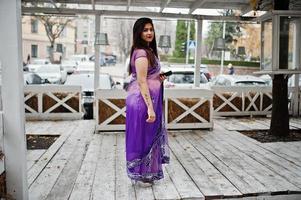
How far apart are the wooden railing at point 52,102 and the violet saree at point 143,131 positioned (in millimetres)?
5162

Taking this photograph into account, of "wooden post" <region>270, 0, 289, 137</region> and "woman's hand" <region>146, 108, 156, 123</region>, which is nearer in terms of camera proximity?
"woman's hand" <region>146, 108, 156, 123</region>

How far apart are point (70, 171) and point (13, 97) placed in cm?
175

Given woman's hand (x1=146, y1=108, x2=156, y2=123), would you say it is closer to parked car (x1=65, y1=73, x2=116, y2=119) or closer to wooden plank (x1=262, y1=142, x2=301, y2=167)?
wooden plank (x1=262, y1=142, x2=301, y2=167)

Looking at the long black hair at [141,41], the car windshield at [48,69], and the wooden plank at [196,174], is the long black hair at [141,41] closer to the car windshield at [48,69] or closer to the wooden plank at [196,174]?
the wooden plank at [196,174]

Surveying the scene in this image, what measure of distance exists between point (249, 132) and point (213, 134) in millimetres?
875

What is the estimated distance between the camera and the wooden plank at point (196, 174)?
3805mm

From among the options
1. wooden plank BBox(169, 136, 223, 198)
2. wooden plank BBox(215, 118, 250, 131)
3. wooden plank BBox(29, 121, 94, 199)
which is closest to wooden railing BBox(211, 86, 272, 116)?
wooden plank BBox(215, 118, 250, 131)

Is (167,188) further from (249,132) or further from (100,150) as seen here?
(249,132)

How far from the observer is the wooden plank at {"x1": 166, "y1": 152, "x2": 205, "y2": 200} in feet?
Answer: 12.1

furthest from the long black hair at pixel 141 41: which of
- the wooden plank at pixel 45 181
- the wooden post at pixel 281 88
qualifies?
the wooden post at pixel 281 88

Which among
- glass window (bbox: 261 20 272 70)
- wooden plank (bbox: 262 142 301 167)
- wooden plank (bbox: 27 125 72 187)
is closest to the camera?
wooden plank (bbox: 27 125 72 187)

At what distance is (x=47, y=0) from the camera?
27.0 ft

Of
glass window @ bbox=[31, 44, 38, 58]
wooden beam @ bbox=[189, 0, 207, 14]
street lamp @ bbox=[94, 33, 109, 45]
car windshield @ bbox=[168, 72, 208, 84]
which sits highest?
glass window @ bbox=[31, 44, 38, 58]

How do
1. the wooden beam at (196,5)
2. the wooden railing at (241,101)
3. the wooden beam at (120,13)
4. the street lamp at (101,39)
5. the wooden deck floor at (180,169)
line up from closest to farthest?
the wooden deck floor at (180,169), the wooden beam at (196,5), the wooden beam at (120,13), the street lamp at (101,39), the wooden railing at (241,101)
